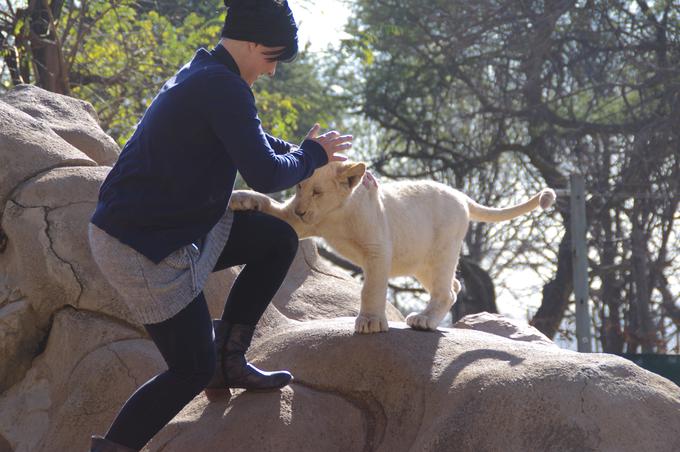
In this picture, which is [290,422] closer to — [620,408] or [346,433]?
[346,433]

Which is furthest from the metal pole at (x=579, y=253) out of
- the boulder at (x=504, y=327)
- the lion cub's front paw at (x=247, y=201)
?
the lion cub's front paw at (x=247, y=201)

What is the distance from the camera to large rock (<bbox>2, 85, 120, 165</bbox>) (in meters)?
6.59

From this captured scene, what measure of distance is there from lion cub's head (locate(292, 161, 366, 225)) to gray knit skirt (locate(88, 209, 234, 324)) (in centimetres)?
104

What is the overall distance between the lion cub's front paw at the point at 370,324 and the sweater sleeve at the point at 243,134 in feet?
4.48

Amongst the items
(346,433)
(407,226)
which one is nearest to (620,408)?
(346,433)

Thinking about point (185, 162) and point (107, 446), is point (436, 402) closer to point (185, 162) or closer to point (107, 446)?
point (107, 446)

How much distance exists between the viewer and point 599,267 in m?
A: 12.4

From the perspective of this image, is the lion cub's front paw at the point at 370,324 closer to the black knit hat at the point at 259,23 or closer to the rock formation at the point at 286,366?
the rock formation at the point at 286,366

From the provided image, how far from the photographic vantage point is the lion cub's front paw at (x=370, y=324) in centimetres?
484

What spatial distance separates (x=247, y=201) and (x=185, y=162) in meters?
1.05

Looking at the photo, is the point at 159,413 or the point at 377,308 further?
the point at 377,308

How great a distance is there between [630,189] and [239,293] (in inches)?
322

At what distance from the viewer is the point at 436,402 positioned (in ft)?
14.5

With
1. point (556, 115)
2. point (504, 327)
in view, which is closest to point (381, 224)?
point (504, 327)
